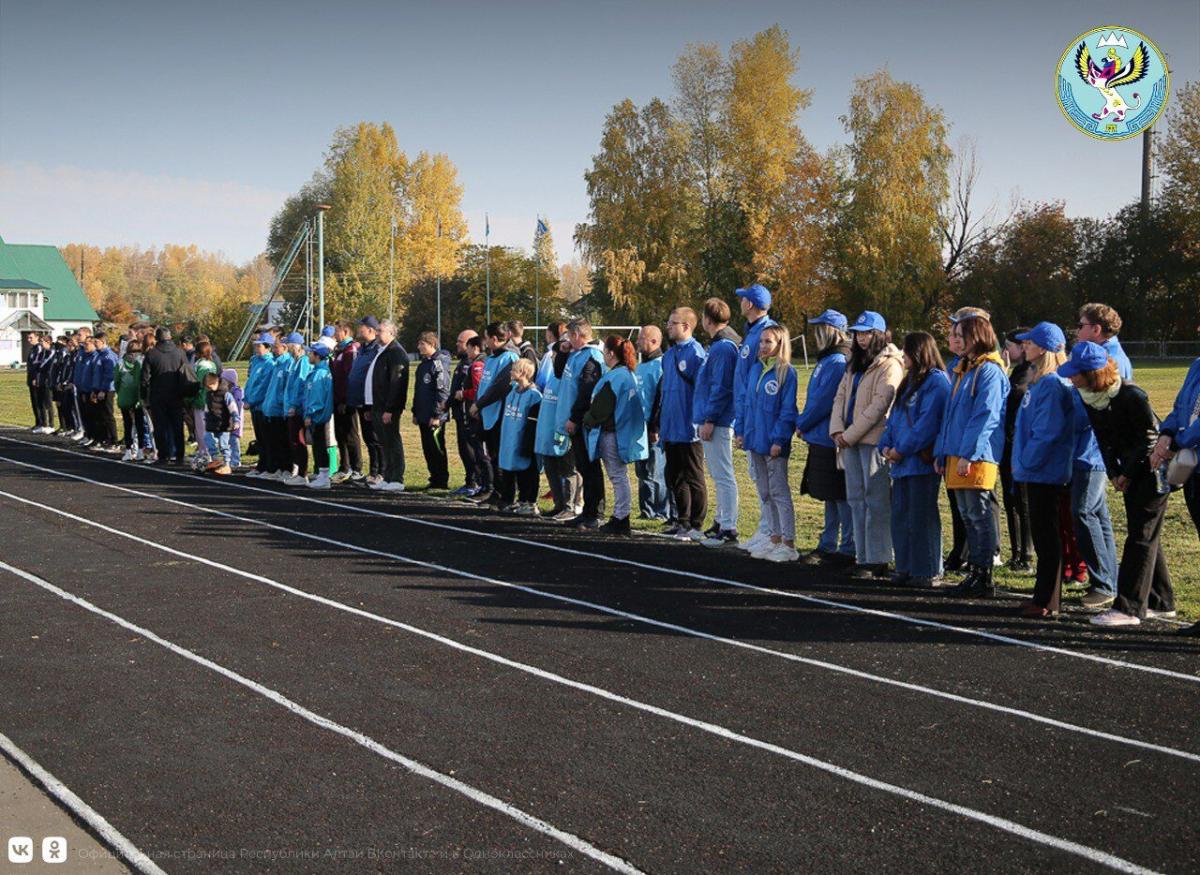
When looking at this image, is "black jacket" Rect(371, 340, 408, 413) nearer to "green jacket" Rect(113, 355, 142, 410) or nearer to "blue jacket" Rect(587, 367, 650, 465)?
"blue jacket" Rect(587, 367, 650, 465)

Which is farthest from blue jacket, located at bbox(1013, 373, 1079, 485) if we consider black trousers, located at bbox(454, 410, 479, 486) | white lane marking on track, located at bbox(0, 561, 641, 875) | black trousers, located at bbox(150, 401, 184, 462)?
black trousers, located at bbox(150, 401, 184, 462)

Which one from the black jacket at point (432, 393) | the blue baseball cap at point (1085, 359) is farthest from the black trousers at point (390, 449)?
the blue baseball cap at point (1085, 359)

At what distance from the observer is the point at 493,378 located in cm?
1515

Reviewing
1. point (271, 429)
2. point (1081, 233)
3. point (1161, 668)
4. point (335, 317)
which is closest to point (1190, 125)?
point (1081, 233)

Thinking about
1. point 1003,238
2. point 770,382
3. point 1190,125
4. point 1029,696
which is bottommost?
point 1029,696

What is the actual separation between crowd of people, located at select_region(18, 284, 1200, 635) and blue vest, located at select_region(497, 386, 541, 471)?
2 centimetres

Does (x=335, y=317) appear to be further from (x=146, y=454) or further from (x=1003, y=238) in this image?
(x=146, y=454)

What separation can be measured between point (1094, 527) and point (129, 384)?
57.0 feet

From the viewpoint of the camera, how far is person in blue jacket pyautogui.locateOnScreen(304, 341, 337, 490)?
56.4 ft

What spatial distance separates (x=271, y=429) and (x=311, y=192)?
84.4 meters

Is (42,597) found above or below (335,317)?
below

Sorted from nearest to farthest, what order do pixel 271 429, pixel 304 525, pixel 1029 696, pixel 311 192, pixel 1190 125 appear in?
pixel 1029 696 → pixel 304 525 → pixel 271 429 → pixel 1190 125 → pixel 311 192

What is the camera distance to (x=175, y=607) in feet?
30.7

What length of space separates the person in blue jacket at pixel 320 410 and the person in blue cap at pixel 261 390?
1.00 metres
